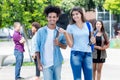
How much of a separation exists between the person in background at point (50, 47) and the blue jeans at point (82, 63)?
851mm

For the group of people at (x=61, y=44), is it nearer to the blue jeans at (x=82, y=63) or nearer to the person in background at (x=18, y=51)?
the blue jeans at (x=82, y=63)

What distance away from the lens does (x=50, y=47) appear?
7871mm

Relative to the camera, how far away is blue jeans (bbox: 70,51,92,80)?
345 inches

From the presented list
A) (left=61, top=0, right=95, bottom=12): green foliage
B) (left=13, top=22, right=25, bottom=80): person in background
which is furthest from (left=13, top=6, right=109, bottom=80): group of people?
(left=61, top=0, right=95, bottom=12): green foliage

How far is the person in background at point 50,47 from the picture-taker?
25.8 feet

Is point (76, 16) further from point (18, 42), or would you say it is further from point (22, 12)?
point (22, 12)

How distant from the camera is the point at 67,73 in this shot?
16.5m

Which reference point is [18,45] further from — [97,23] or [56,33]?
[56,33]

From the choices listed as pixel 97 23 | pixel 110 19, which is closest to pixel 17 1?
pixel 97 23

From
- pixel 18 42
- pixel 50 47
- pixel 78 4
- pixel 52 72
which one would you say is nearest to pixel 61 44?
pixel 50 47

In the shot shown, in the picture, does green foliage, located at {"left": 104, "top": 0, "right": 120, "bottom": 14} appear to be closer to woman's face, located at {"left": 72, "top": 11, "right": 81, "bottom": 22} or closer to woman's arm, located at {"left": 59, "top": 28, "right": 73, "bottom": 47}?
woman's face, located at {"left": 72, "top": 11, "right": 81, "bottom": 22}

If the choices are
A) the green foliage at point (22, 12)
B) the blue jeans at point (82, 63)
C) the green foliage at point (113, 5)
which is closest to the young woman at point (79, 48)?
the blue jeans at point (82, 63)

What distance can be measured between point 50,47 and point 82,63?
1149mm

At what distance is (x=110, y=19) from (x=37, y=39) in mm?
49722
